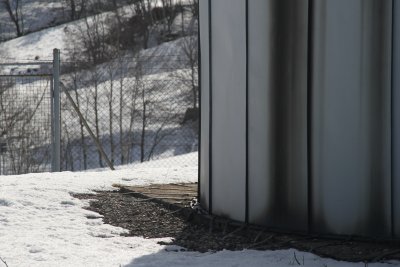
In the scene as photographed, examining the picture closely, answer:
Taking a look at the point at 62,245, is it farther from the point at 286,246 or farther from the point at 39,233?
the point at 286,246

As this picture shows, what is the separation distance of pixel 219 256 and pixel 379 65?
66.2 inches

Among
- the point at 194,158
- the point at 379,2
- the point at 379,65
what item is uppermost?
the point at 379,2

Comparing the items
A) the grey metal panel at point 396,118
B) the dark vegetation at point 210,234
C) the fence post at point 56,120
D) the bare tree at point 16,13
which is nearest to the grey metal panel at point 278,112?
the dark vegetation at point 210,234

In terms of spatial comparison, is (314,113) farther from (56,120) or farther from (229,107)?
(56,120)

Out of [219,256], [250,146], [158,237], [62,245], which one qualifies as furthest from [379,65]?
[62,245]

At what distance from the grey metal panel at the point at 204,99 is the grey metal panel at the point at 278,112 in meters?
0.72

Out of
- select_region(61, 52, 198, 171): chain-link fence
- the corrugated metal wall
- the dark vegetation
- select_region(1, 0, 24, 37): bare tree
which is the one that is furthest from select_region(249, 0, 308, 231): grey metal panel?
select_region(1, 0, 24, 37): bare tree

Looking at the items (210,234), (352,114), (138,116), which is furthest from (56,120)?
(138,116)

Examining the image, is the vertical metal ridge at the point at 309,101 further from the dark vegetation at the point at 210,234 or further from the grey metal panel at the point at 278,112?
the dark vegetation at the point at 210,234

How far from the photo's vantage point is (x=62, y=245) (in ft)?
15.9

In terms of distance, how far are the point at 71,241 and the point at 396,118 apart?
2378 mm

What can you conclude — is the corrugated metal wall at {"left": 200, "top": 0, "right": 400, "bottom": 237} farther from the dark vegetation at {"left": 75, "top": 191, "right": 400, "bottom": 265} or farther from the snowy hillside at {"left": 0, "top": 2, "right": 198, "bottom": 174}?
the snowy hillside at {"left": 0, "top": 2, "right": 198, "bottom": 174}

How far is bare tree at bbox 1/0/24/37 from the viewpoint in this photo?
42706 millimetres

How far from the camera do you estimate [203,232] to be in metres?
5.50
